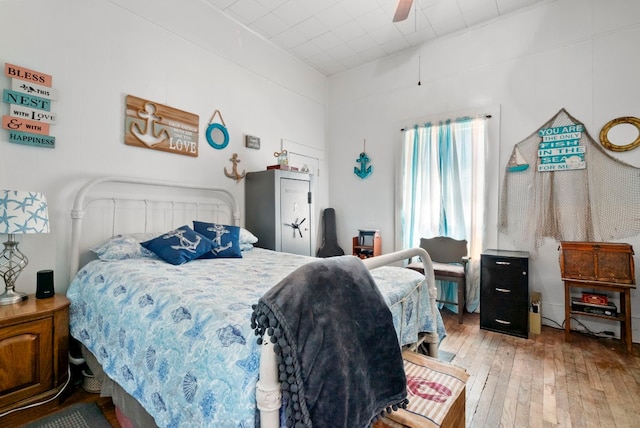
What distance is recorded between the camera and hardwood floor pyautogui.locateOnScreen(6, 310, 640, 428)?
65.8 inches

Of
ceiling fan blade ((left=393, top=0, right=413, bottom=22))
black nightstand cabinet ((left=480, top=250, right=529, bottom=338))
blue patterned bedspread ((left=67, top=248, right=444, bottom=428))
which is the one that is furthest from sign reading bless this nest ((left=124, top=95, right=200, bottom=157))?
black nightstand cabinet ((left=480, top=250, right=529, bottom=338))

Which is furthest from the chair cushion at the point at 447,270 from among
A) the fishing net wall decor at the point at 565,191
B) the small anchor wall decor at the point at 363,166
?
the small anchor wall decor at the point at 363,166

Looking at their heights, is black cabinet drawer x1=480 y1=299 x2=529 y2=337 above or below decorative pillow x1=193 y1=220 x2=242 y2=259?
below

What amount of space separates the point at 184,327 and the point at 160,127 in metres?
2.22

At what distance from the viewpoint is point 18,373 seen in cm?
166

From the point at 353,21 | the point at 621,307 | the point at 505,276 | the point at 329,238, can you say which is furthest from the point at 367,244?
the point at 353,21

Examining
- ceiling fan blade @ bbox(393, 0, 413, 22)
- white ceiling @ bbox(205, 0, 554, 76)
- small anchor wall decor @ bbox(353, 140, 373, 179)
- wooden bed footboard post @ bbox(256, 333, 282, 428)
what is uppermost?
white ceiling @ bbox(205, 0, 554, 76)

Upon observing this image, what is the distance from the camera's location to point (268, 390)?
809mm

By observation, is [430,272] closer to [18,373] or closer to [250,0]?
[18,373]

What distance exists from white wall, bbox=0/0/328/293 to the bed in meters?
0.19

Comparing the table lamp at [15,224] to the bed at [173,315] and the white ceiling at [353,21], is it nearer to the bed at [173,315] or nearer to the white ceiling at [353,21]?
the bed at [173,315]

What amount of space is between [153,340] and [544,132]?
149 inches

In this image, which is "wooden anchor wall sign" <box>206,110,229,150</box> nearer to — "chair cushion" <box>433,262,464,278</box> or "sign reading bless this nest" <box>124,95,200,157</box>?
"sign reading bless this nest" <box>124,95,200,157</box>

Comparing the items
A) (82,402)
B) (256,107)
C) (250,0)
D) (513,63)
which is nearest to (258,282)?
(82,402)
